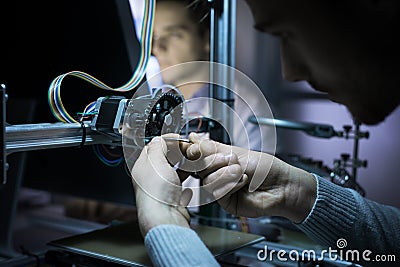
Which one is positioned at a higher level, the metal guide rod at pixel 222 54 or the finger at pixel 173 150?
the metal guide rod at pixel 222 54

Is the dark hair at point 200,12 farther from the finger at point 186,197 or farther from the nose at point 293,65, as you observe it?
the nose at point 293,65

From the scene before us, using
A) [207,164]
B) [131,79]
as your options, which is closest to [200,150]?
[207,164]

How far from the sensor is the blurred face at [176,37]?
1025 millimetres

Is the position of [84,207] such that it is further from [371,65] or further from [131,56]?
[371,65]

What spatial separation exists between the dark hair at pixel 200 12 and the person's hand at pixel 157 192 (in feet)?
1.52

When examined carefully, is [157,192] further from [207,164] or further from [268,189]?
[268,189]

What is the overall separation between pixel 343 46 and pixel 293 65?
8cm

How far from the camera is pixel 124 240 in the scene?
810mm

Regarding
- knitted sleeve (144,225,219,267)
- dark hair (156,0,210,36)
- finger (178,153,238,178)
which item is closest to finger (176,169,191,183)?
finger (178,153,238,178)

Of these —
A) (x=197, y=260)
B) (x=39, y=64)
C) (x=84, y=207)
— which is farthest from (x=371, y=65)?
(x=84, y=207)

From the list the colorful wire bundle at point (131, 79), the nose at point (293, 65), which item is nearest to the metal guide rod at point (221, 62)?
the colorful wire bundle at point (131, 79)

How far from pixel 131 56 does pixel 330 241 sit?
0.52m

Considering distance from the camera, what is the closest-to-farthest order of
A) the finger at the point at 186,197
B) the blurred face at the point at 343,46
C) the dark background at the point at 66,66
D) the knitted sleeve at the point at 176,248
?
the blurred face at the point at 343,46 → the knitted sleeve at the point at 176,248 → the finger at the point at 186,197 → the dark background at the point at 66,66

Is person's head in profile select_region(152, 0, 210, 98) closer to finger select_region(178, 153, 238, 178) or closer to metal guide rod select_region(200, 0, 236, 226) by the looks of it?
metal guide rod select_region(200, 0, 236, 226)
